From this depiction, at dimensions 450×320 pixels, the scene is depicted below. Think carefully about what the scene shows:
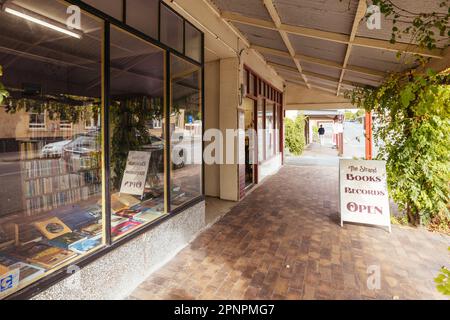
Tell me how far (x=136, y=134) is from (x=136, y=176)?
29.7 inches

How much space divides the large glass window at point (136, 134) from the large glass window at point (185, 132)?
0.19m

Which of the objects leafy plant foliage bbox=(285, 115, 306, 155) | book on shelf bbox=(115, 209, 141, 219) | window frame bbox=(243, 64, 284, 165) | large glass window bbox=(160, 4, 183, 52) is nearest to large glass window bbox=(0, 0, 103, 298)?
book on shelf bbox=(115, 209, 141, 219)

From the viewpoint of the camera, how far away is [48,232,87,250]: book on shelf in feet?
8.20

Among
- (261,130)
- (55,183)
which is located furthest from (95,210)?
(261,130)

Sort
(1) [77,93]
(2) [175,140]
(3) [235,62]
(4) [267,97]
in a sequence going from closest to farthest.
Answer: (2) [175,140], (1) [77,93], (3) [235,62], (4) [267,97]

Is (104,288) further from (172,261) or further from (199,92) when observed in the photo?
(199,92)

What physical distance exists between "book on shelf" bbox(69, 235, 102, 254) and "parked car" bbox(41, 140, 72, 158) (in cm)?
239

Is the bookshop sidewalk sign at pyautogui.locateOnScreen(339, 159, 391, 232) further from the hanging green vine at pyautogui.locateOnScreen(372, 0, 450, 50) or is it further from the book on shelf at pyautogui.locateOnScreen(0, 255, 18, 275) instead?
the book on shelf at pyautogui.locateOnScreen(0, 255, 18, 275)

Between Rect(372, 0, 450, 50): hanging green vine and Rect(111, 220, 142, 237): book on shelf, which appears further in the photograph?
Rect(111, 220, 142, 237): book on shelf

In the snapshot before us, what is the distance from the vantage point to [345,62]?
16.2ft

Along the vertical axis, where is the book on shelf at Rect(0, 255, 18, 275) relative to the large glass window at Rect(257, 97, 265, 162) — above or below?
below

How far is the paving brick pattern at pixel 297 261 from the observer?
2.54 metres

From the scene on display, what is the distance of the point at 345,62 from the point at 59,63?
4901 millimetres
